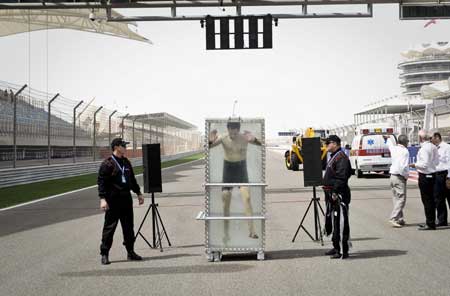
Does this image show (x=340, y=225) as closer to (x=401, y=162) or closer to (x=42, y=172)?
(x=401, y=162)

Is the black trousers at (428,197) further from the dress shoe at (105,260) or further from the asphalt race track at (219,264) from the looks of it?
the dress shoe at (105,260)

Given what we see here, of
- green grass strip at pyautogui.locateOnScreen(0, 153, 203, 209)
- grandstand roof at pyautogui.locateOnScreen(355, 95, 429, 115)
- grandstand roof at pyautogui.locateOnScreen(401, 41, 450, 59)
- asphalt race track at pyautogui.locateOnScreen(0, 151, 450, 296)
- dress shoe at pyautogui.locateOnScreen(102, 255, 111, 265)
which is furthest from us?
grandstand roof at pyautogui.locateOnScreen(401, 41, 450, 59)

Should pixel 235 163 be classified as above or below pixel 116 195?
above

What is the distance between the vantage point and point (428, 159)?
9.95m

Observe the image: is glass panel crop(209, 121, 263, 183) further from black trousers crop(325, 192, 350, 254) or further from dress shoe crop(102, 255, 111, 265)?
dress shoe crop(102, 255, 111, 265)

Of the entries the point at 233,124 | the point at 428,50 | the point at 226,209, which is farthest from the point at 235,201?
the point at 428,50

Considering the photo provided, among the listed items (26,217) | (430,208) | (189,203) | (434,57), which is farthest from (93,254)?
(434,57)

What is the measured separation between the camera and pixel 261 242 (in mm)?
7477

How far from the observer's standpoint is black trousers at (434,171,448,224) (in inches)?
394

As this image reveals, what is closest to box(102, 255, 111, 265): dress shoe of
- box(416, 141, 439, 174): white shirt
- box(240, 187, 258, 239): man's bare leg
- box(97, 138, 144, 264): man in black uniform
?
box(97, 138, 144, 264): man in black uniform

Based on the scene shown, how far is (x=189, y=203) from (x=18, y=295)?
9507 mm

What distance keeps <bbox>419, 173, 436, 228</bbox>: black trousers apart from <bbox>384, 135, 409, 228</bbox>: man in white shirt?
0.39m

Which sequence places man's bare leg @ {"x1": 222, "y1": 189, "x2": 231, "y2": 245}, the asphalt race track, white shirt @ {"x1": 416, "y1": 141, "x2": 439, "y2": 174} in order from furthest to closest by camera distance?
white shirt @ {"x1": 416, "y1": 141, "x2": 439, "y2": 174} < man's bare leg @ {"x1": 222, "y1": 189, "x2": 231, "y2": 245} < the asphalt race track

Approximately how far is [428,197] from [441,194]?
33 cm
